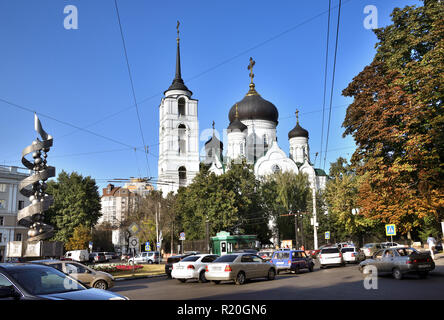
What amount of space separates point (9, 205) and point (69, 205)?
9189 millimetres

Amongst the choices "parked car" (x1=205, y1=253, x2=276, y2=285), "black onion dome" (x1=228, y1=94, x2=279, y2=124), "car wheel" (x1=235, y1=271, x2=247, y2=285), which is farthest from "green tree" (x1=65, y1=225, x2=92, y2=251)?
"car wheel" (x1=235, y1=271, x2=247, y2=285)

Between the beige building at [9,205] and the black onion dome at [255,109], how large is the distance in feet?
135

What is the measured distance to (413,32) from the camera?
2358cm

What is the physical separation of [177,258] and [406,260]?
13947 millimetres

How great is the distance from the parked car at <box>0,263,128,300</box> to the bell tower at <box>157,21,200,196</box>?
65.8 m

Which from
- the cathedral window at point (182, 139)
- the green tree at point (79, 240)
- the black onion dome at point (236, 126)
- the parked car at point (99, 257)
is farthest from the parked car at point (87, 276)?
the black onion dome at point (236, 126)

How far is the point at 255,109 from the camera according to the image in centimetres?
7950

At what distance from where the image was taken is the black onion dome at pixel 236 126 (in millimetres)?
76125

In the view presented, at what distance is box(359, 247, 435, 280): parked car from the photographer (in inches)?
627

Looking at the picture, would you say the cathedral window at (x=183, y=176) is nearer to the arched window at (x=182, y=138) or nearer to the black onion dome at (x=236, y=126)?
the arched window at (x=182, y=138)

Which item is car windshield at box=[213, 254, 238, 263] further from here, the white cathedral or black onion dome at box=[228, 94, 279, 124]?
black onion dome at box=[228, 94, 279, 124]

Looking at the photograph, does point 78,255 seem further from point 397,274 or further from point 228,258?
point 397,274
